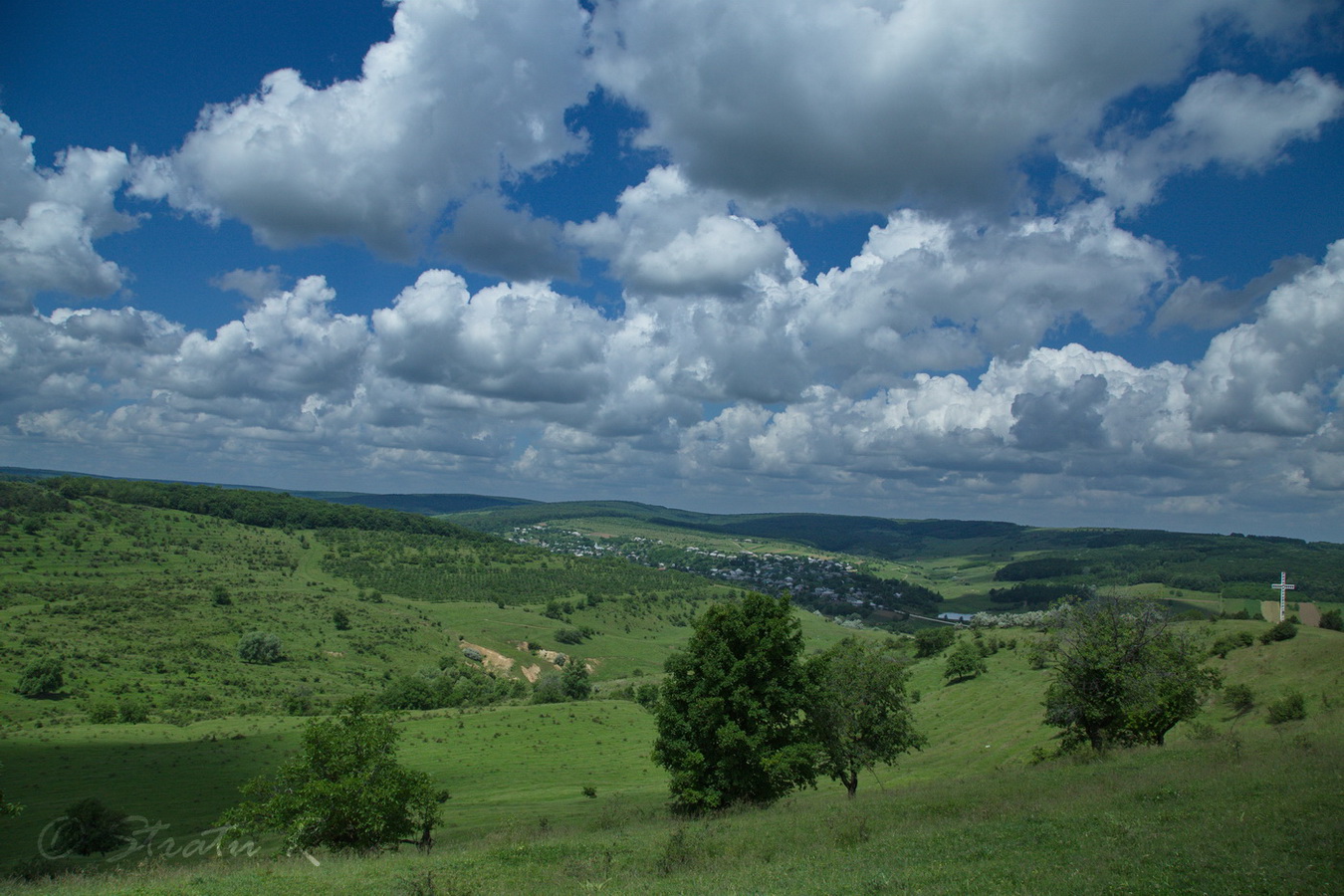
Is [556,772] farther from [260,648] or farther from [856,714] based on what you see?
[260,648]

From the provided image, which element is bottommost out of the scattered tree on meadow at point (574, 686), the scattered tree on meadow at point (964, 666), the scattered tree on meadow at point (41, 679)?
the scattered tree on meadow at point (574, 686)

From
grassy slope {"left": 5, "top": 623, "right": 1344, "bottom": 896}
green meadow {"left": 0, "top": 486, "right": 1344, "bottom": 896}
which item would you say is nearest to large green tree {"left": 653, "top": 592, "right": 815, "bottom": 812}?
green meadow {"left": 0, "top": 486, "right": 1344, "bottom": 896}

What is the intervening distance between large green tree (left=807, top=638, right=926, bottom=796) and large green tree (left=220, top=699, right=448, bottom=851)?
18508 mm

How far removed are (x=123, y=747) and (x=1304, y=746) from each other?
81.3 meters

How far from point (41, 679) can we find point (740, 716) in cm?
9214

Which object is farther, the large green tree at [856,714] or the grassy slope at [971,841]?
the large green tree at [856,714]

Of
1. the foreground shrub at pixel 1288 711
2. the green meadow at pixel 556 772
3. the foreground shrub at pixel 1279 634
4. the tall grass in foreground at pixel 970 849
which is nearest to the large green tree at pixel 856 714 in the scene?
the green meadow at pixel 556 772

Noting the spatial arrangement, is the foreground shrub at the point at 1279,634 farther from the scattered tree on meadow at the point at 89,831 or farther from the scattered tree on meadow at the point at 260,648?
the scattered tree on meadow at the point at 260,648

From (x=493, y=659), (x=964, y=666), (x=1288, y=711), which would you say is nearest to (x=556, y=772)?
(x=1288, y=711)

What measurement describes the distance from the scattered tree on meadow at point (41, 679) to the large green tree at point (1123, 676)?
344 feet

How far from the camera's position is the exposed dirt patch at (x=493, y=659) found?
13449 centimetres

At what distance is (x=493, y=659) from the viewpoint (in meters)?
137

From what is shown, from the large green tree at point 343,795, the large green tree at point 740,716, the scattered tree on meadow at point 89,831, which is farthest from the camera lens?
the scattered tree on meadow at point 89,831

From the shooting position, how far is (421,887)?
49.5ft
